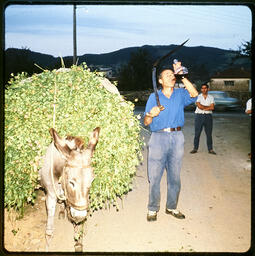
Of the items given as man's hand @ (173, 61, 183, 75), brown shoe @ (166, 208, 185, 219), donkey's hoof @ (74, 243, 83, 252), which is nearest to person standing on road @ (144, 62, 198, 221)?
man's hand @ (173, 61, 183, 75)

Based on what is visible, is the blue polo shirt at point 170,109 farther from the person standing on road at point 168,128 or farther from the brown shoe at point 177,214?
the brown shoe at point 177,214

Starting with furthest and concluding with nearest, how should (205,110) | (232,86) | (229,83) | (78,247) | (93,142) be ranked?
(232,86) → (229,83) → (205,110) → (78,247) → (93,142)

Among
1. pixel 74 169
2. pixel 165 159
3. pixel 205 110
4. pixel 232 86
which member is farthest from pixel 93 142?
pixel 232 86

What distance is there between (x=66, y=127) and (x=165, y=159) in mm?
1941

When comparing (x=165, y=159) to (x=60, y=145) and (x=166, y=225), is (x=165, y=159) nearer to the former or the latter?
(x=166, y=225)

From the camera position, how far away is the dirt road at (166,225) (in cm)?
389

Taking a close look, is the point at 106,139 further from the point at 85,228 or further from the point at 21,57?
the point at 21,57

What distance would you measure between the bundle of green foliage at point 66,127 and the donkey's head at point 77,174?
15.3 inches

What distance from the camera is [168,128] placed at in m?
4.38

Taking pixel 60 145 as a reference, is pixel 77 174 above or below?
below

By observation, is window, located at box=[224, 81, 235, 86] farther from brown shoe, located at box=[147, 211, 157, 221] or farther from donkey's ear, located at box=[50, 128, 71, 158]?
donkey's ear, located at box=[50, 128, 71, 158]

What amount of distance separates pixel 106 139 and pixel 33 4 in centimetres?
197

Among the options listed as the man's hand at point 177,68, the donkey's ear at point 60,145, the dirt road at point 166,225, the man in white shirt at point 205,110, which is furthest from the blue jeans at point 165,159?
the man in white shirt at point 205,110

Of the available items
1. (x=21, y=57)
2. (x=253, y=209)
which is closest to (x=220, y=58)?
(x=21, y=57)
